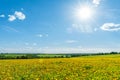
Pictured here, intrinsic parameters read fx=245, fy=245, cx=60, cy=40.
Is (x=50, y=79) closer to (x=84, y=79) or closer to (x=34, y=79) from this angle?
(x=34, y=79)

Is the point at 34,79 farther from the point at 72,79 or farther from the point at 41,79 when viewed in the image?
the point at 72,79

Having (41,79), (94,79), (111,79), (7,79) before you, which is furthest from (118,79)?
(7,79)

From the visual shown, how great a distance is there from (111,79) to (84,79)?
1.40 meters

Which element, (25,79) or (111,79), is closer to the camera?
(111,79)

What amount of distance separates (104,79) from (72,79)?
5.58 feet

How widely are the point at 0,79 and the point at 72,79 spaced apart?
3905 millimetres

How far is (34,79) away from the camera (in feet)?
43.8

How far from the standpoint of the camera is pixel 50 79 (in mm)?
13320

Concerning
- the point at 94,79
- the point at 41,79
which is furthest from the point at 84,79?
the point at 41,79

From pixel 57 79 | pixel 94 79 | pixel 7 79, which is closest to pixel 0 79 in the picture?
pixel 7 79

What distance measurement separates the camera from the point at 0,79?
13297mm

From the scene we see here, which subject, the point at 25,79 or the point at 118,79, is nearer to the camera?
the point at 118,79

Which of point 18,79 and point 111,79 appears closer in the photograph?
point 111,79

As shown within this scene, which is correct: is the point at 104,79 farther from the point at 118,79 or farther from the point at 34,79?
the point at 34,79
